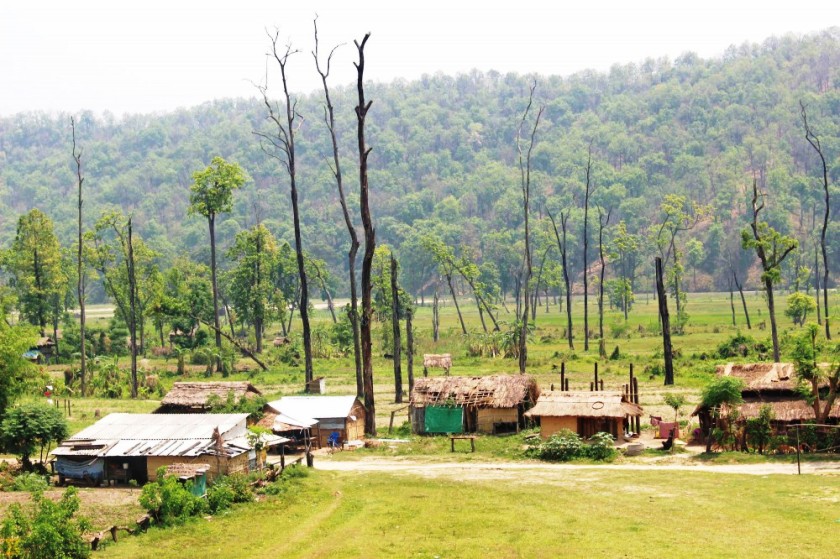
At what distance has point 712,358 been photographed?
65125 mm

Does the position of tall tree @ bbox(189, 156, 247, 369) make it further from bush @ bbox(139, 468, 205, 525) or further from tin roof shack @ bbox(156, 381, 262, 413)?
bush @ bbox(139, 468, 205, 525)

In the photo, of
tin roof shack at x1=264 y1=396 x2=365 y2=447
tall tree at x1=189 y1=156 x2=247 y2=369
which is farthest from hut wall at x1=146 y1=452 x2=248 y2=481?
tall tree at x1=189 y1=156 x2=247 y2=369

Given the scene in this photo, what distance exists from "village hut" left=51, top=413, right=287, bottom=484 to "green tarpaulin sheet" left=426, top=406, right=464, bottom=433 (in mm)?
11445

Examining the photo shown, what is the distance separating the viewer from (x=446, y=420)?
4434 centimetres

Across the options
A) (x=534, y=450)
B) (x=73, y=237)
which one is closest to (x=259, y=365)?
(x=534, y=450)

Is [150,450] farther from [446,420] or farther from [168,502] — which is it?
[446,420]

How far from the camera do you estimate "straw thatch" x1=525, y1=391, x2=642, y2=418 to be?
129 ft

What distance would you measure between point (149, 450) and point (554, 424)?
51.4 ft

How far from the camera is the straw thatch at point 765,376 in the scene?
3806cm

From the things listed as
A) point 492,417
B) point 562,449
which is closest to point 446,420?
point 492,417

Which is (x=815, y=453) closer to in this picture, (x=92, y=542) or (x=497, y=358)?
(x=92, y=542)

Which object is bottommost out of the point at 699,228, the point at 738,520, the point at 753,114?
the point at 738,520

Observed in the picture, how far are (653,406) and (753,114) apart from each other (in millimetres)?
149779

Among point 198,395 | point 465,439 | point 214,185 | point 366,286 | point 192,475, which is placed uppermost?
point 214,185
